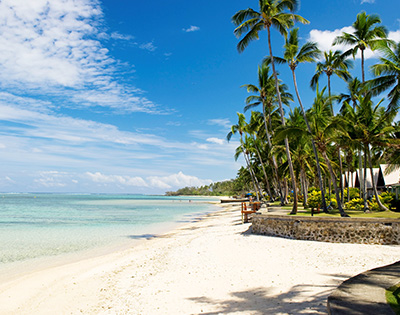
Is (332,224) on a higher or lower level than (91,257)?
higher

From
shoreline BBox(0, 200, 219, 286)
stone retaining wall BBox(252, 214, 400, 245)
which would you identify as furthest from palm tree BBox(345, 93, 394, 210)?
shoreline BBox(0, 200, 219, 286)

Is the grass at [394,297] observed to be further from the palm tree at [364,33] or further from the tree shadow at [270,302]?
the palm tree at [364,33]

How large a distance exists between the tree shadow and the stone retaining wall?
6.20 meters

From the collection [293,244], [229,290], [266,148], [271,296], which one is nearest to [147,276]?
[229,290]

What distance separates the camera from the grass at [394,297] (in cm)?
419

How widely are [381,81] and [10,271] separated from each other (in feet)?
65.5

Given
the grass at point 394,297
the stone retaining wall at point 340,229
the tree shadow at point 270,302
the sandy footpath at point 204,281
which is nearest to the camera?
the grass at point 394,297

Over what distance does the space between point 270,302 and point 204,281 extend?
2.41 metres

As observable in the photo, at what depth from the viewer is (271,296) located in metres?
Answer: 6.71

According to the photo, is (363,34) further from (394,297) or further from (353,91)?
(394,297)

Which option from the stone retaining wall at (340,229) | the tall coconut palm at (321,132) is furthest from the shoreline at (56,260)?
the tall coconut palm at (321,132)

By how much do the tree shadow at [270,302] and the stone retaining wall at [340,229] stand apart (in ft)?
20.3

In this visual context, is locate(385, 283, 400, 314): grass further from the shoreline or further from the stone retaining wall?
the shoreline

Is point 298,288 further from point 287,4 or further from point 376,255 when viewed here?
point 287,4
